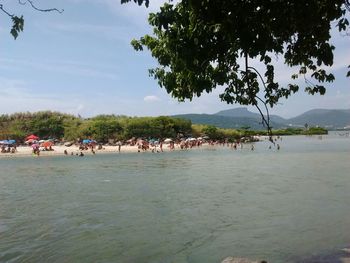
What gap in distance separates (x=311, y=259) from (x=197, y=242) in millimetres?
3743

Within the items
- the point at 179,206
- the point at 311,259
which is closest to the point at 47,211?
the point at 179,206

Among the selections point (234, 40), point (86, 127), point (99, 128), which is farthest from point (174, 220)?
point (86, 127)

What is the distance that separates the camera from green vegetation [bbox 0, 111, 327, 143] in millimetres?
96938

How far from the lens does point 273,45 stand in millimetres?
6961

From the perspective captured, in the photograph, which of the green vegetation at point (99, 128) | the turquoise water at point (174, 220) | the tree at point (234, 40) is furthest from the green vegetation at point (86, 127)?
the tree at point (234, 40)

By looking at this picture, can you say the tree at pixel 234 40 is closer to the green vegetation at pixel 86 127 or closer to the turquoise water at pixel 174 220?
the turquoise water at pixel 174 220

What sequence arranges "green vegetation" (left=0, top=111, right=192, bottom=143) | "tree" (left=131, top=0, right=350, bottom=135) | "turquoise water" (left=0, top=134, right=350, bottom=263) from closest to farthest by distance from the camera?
"tree" (left=131, top=0, right=350, bottom=135) < "turquoise water" (left=0, top=134, right=350, bottom=263) < "green vegetation" (left=0, top=111, right=192, bottom=143)

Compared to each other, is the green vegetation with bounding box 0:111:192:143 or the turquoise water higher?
the green vegetation with bounding box 0:111:192:143

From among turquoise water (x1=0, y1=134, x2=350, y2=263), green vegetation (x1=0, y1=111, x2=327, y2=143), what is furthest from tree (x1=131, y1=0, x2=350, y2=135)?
green vegetation (x1=0, y1=111, x2=327, y2=143)

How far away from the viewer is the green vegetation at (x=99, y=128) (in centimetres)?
9694

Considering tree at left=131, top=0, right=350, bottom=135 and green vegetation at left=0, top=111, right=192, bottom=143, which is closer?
tree at left=131, top=0, right=350, bottom=135

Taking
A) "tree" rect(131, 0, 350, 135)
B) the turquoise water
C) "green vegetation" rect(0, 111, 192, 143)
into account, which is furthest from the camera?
"green vegetation" rect(0, 111, 192, 143)

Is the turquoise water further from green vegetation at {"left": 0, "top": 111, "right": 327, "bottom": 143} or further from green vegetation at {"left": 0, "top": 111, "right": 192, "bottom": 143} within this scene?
green vegetation at {"left": 0, "top": 111, "right": 327, "bottom": 143}

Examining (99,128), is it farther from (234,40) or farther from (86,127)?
(234,40)
